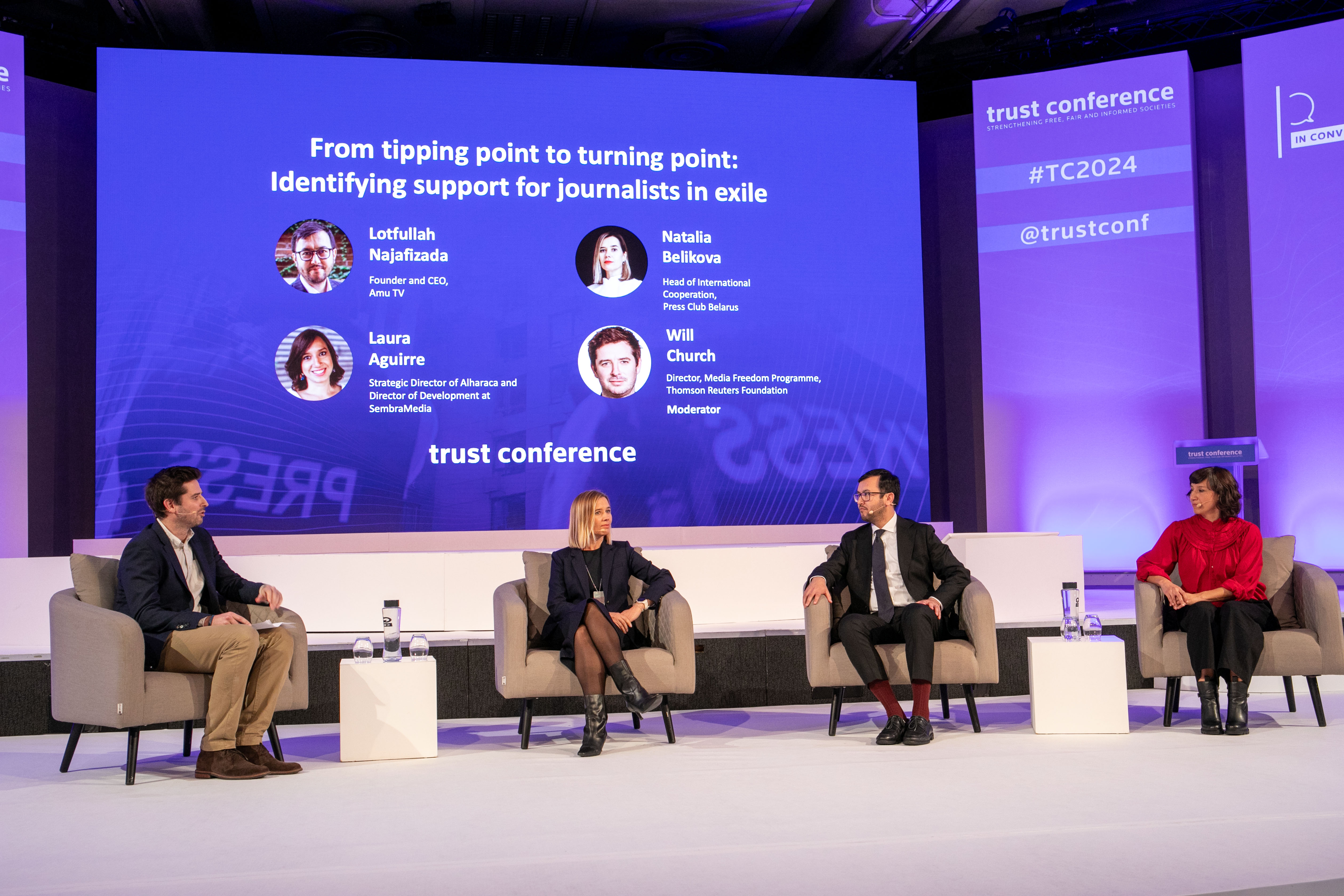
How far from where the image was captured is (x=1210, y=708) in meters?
3.93

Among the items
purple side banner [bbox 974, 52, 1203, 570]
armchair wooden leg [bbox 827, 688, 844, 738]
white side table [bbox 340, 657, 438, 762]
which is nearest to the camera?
white side table [bbox 340, 657, 438, 762]

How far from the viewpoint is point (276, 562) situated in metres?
4.98

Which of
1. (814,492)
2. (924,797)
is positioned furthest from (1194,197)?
(924,797)

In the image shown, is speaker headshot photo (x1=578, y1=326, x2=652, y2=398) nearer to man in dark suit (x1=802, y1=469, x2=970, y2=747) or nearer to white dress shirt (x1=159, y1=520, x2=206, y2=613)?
man in dark suit (x1=802, y1=469, x2=970, y2=747)

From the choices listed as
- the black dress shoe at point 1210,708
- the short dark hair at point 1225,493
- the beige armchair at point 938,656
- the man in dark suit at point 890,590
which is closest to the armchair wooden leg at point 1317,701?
the black dress shoe at point 1210,708

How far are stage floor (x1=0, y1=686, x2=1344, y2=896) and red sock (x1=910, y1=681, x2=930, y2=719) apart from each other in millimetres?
130

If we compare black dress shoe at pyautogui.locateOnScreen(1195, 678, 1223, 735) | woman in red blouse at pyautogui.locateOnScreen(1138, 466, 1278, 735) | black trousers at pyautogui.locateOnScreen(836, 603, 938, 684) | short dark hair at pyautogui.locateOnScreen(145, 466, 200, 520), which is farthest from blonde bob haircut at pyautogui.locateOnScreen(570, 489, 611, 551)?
black dress shoe at pyautogui.locateOnScreen(1195, 678, 1223, 735)

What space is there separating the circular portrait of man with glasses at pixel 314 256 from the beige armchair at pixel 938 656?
13.4ft

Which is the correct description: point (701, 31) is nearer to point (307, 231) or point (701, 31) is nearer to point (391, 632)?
point (307, 231)

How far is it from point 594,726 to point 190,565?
4.69ft

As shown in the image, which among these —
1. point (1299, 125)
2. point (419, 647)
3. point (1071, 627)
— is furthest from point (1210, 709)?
point (1299, 125)

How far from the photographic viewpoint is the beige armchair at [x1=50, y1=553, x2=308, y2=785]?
3410 millimetres

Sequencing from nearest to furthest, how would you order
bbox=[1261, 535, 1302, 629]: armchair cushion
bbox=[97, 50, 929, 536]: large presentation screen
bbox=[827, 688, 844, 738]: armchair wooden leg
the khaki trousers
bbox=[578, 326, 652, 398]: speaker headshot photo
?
the khaki trousers < bbox=[827, 688, 844, 738]: armchair wooden leg < bbox=[1261, 535, 1302, 629]: armchair cushion < bbox=[97, 50, 929, 536]: large presentation screen < bbox=[578, 326, 652, 398]: speaker headshot photo

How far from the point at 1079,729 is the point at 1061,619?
811 mm
